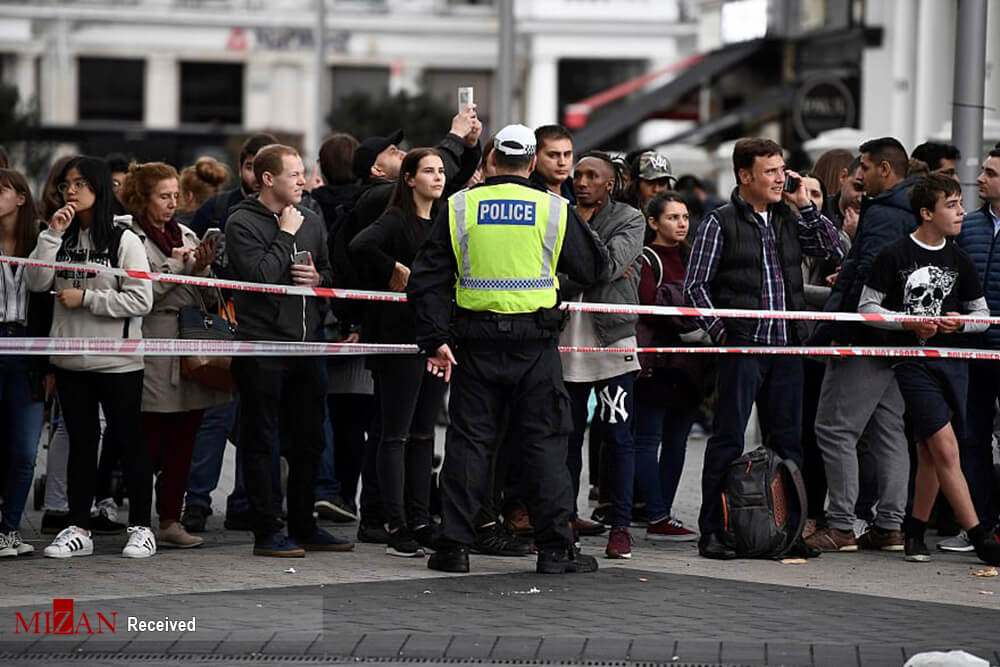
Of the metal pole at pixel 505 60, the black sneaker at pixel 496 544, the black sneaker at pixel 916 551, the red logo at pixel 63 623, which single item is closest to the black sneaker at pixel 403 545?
the black sneaker at pixel 496 544

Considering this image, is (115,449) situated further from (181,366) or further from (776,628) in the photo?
(776,628)

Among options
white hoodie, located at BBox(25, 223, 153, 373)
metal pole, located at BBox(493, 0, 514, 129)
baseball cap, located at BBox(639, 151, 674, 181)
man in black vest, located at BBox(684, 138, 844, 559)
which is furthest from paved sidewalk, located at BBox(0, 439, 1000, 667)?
metal pole, located at BBox(493, 0, 514, 129)

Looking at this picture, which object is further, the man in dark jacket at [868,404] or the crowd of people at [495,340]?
the man in dark jacket at [868,404]

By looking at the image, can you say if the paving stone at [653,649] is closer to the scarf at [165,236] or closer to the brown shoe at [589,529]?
the brown shoe at [589,529]

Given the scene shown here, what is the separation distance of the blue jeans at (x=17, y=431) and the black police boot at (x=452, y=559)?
2.12 meters

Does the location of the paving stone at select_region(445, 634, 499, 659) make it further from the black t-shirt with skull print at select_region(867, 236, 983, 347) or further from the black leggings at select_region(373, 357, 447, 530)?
the black t-shirt with skull print at select_region(867, 236, 983, 347)

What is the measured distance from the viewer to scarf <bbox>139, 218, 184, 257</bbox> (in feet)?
32.2

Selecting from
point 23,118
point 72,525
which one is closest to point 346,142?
point 72,525

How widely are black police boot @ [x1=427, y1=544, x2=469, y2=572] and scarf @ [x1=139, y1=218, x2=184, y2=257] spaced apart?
2.25 m

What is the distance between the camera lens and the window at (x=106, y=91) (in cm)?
5456

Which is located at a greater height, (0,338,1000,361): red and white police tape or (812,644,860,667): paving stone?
(0,338,1000,361): red and white police tape

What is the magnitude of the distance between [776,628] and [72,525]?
3637 mm

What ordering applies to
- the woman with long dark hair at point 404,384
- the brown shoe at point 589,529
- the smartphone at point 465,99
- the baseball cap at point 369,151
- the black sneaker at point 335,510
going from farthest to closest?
the black sneaker at point 335,510 < the brown shoe at point 589,529 < the baseball cap at point 369,151 < the smartphone at point 465,99 < the woman with long dark hair at point 404,384

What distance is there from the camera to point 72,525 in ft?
30.6
